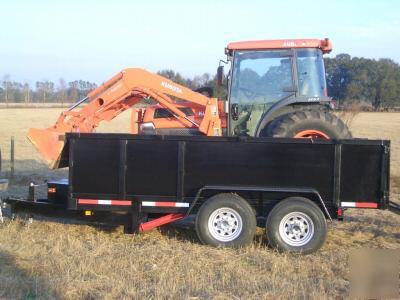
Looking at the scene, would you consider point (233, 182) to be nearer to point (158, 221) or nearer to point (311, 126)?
point (158, 221)

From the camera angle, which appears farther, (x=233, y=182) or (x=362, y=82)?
(x=362, y=82)

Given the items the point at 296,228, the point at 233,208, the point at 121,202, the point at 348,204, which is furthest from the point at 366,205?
the point at 121,202

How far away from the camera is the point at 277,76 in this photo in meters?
8.39

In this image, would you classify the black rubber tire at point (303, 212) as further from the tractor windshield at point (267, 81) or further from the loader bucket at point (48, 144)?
the loader bucket at point (48, 144)

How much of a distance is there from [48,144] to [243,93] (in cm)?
305

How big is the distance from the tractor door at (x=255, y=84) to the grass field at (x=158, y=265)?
6.10 ft

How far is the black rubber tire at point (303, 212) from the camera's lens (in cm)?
683

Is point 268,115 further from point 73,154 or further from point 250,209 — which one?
point 73,154

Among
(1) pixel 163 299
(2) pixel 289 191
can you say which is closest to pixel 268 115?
(2) pixel 289 191

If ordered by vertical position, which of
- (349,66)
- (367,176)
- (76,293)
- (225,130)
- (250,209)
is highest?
(349,66)

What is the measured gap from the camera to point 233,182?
704 centimetres

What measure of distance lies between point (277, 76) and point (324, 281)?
→ 3813mm

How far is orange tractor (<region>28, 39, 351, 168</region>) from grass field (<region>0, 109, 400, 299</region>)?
165 cm

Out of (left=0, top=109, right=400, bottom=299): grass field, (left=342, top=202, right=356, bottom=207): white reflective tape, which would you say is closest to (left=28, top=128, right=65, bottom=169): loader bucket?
(left=0, top=109, right=400, bottom=299): grass field
